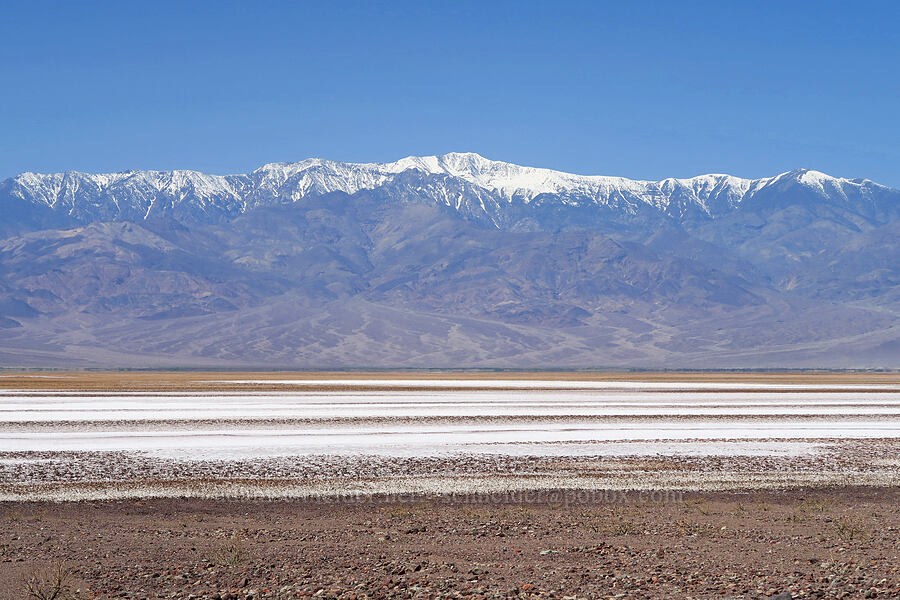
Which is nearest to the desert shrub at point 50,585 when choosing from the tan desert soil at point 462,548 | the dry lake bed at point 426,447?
the tan desert soil at point 462,548

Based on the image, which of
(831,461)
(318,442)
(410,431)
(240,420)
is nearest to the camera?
(831,461)

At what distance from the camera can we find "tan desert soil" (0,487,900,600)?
35.5ft

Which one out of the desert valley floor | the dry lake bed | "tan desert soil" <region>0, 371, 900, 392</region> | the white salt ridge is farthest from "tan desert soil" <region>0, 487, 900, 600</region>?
"tan desert soil" <region>0, 371, 900, 392</region>

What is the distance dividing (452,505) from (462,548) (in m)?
4.08

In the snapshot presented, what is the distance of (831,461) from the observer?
77.4ft

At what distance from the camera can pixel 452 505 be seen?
16891mm

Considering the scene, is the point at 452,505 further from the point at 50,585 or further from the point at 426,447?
the point at 426,447

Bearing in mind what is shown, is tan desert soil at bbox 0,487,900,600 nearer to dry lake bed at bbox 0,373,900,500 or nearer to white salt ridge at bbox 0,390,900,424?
dry lake bed at bbox 0,373,900,500

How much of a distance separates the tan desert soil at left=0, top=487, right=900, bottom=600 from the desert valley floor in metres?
0.04

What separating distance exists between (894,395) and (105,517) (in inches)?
1966

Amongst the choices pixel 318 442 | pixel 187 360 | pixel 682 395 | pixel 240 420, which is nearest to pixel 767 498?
pixel 318 442

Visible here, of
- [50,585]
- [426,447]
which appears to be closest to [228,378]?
[426,447]

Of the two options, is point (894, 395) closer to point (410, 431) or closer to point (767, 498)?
point (410, 431)

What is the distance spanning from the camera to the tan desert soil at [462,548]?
10.8 m
